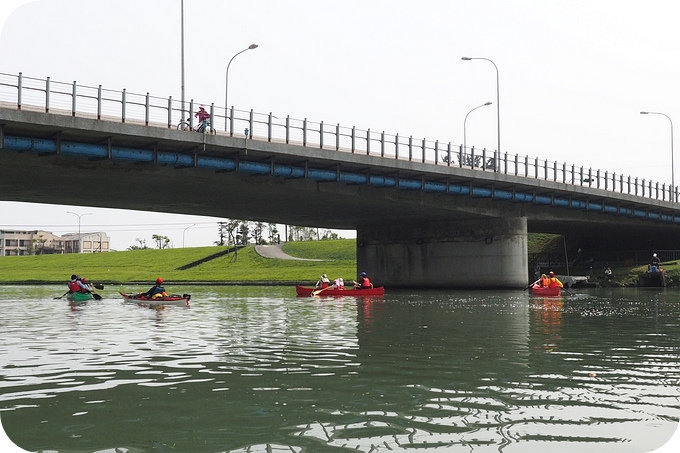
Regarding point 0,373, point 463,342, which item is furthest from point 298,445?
point 463,342

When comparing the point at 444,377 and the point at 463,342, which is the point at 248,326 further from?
the point at 444,377

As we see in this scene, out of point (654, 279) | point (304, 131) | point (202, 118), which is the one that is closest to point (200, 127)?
point (202, 118)

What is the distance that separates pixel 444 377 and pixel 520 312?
19785mm

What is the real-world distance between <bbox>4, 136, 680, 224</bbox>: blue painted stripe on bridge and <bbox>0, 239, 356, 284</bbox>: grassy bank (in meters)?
26.5

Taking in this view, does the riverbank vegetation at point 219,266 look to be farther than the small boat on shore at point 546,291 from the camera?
Yes

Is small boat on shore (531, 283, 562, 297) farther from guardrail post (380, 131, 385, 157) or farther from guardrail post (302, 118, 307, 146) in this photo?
guardrail post (302, 118, 307, 146)

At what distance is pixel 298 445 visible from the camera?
904 centimetres

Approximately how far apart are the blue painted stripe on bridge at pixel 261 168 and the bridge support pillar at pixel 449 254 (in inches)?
142

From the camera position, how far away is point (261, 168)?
41.9 meters

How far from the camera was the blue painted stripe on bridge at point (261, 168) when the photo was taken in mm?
34000

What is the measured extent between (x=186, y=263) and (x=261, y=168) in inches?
2935

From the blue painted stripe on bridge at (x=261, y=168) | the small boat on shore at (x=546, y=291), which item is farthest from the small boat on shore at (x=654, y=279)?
the small boat on shore at (x=546, y=291)

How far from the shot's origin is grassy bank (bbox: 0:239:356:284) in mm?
86938

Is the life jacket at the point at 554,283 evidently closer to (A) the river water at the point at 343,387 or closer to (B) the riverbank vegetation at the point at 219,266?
(B) the riverbank vegetation at the point at 219,266
